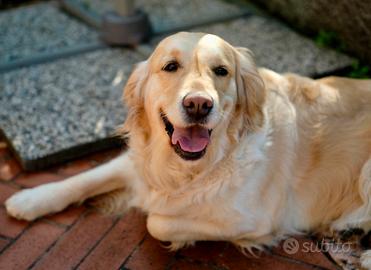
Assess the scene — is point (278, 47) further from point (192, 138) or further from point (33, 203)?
point (33, 203)

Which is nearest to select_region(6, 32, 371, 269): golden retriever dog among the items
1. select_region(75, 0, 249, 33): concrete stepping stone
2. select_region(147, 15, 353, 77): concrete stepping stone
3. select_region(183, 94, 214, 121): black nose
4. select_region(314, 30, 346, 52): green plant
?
select_region(183, 94, 214, 121): black nose

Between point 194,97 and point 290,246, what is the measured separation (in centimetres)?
115

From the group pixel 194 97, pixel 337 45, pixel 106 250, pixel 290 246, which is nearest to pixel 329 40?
pixel 337 45

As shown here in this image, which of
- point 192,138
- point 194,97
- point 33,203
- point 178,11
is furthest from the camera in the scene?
point 178,11

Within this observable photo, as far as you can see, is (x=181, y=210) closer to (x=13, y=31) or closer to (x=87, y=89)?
(x=87, y=89)

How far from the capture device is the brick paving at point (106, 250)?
2762 millimetres

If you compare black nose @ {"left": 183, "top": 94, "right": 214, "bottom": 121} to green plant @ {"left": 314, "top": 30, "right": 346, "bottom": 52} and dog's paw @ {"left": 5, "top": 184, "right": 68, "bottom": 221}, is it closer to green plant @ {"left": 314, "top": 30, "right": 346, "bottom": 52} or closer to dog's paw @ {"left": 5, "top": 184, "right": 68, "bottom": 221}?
dog's paw @ {"left": 5, "top": 184, "right": 68, "bottom": 221}

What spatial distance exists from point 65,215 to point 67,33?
2.48 metres

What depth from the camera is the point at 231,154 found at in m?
2.67

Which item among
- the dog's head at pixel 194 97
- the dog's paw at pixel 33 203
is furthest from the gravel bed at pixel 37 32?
the dog's head at pixel 194 97

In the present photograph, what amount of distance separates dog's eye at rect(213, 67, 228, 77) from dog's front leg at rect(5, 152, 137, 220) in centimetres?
88

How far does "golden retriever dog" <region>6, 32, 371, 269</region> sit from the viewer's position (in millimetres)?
2494

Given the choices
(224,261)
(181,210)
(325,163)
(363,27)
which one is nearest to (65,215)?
(181,210)

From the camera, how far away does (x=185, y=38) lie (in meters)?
2.54
